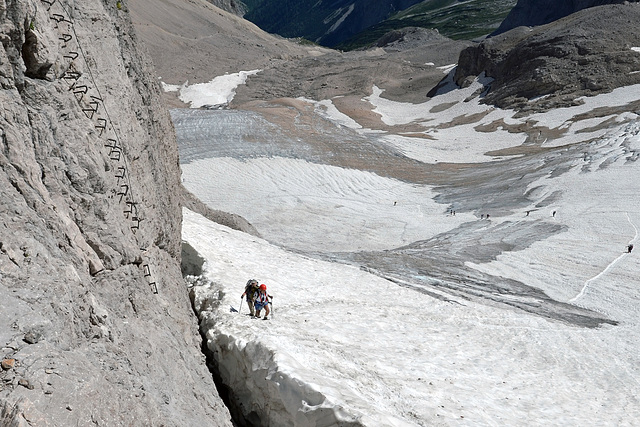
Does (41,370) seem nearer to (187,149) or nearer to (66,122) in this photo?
(66,122)

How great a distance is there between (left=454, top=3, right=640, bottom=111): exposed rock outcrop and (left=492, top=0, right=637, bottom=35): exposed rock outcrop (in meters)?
63.1

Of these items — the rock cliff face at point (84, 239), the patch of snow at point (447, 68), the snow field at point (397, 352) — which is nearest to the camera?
the rock cliff face at point (84, 239)

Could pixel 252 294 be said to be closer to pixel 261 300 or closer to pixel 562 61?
pixel 261 300

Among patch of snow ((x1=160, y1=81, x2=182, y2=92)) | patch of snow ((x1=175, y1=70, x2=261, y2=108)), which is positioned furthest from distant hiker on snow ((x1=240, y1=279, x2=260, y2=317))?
patch of snow ((x1=160, y1=81, x2=182, y2=92))

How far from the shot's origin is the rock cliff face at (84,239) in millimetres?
5359

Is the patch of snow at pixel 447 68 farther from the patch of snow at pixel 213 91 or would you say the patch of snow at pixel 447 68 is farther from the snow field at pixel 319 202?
the snow field at pixel 319 202

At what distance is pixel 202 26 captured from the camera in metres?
115

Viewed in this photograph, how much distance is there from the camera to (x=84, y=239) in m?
7.07

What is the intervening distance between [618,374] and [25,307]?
14260 mm

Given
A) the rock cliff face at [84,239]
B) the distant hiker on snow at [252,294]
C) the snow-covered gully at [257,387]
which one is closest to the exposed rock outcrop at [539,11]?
the distant hiker on snow at [252,294]

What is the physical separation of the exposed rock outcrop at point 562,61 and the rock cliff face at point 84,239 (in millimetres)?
65290

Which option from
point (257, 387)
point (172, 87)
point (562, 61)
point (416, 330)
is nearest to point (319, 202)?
point (416, 330)

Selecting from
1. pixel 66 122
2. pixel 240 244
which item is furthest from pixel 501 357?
pixel 66 122

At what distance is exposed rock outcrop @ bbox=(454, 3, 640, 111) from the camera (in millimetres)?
68688
